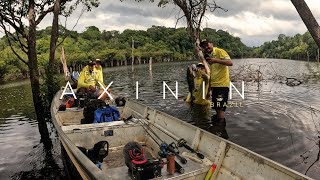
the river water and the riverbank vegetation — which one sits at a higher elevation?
the riverbank vegetation

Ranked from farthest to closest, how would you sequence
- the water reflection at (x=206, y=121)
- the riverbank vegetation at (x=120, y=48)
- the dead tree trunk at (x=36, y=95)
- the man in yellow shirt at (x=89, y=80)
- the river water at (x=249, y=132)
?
the riverbank vegetation at (x=120, y=48), the man in yellow shirt at (x=89, y=80), the dead tree trunk at (x=36, y=95), the water reflection at (x=206, y=121), the river water at (x=249, y=132)

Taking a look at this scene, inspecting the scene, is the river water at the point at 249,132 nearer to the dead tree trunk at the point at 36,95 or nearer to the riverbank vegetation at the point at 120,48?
the dead tree trunk at the point at 36,95

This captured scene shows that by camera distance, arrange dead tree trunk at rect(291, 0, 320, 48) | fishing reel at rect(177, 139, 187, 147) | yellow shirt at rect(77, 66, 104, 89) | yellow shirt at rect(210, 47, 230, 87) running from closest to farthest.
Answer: dead tree trunk at rect(291, 0, 320, 48)
fishing reel at rect(177, 139, 187, 147)
yellow shirt at rect(210, 47, 230, 87)
yellow shirt at rect(77, 66, 104, 89)

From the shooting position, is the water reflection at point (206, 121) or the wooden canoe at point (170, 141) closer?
the wooden canoe at point (170, 141)

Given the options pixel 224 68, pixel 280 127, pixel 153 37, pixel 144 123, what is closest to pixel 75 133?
pixel 144 123

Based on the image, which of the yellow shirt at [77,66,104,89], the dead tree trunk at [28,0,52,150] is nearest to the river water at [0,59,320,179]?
the dead tree trunk at [28,0,52,150]

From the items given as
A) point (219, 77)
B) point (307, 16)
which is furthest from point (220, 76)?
point (307, 16)

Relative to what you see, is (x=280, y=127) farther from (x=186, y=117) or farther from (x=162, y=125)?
(x=162, y=125)

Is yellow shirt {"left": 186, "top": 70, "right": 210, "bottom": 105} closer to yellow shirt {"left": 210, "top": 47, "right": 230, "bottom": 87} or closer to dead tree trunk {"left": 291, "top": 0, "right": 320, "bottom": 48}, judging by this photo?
yellow shirt {"left": 210, "top": 47, "right": 230, "bottom": 87}

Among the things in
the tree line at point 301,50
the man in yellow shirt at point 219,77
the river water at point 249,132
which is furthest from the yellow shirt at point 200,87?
the tree line at point 301,50

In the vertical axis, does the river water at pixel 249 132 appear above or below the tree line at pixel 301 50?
below

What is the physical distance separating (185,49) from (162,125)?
13365 centimetres

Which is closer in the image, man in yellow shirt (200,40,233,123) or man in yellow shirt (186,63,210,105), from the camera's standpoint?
man in yellow shirt (200,40,233,123)

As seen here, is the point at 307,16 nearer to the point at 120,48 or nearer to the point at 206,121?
the point at 206,121
